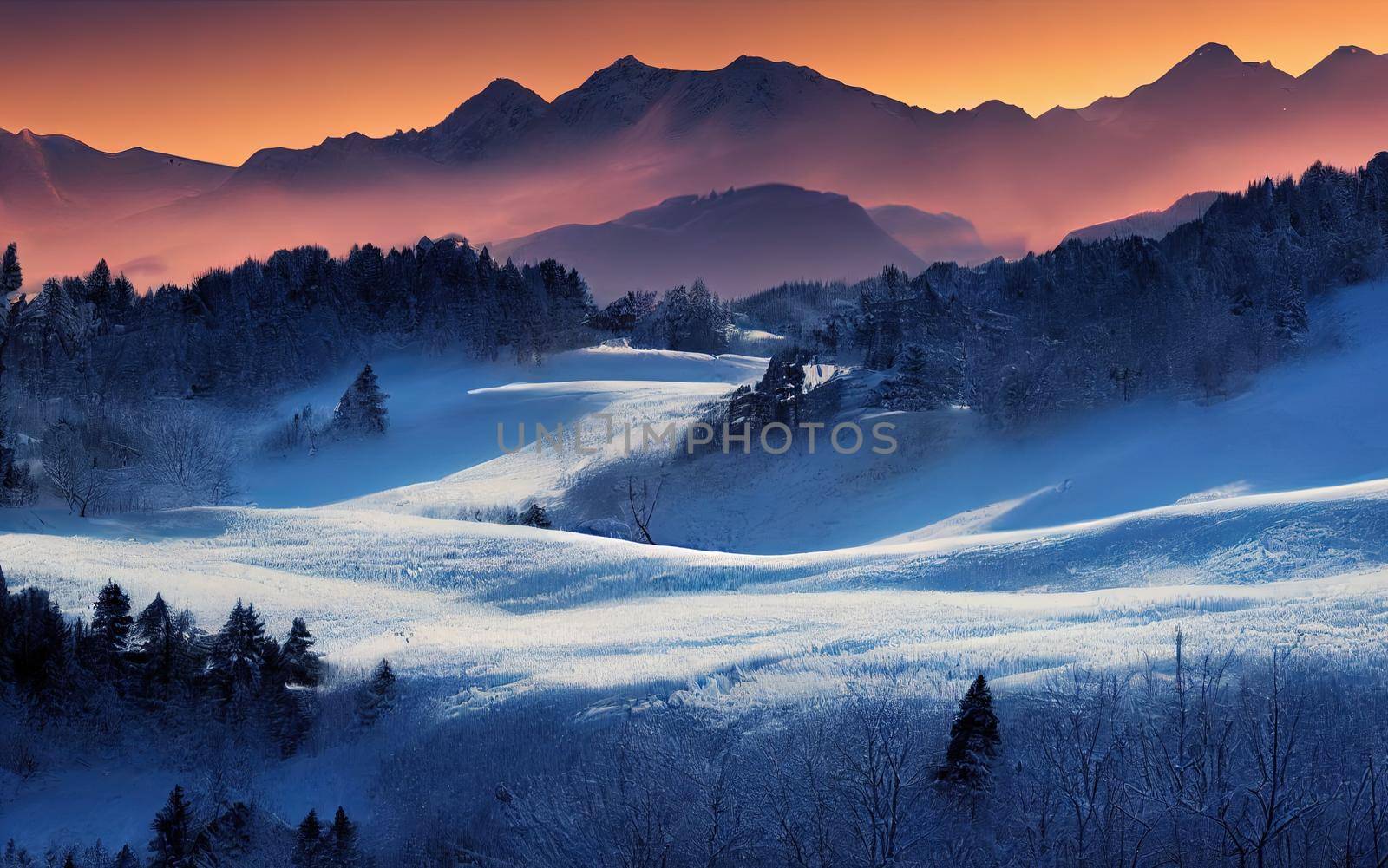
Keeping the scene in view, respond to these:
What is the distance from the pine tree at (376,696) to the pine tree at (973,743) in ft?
45.4

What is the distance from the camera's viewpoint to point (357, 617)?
33.1m

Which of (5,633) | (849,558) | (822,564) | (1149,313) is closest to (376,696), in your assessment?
(5,633)

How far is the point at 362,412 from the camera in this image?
8225 cm

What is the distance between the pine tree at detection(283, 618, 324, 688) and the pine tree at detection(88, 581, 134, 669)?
14.5ft

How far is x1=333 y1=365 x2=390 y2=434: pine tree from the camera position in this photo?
81.8 metres

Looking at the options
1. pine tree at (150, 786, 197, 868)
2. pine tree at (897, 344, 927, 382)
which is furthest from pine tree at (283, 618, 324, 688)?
pine tree at (897, 344, 927, 382)

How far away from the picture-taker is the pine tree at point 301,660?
89.5 feet

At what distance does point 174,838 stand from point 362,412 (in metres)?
62.9

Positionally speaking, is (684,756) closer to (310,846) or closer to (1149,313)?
(310,846)

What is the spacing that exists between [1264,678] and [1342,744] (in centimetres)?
200

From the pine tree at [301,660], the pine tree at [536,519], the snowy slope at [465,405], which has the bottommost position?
the pine tree at [301,660]

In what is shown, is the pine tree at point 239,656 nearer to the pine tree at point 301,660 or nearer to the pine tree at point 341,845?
the pine tree at point 301,660

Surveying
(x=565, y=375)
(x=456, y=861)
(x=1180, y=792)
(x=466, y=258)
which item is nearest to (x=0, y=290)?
(x=565, y=375)

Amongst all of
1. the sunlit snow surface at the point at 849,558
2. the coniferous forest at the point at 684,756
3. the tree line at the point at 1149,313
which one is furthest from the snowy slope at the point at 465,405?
the coniferous forest at the point at 684,756
